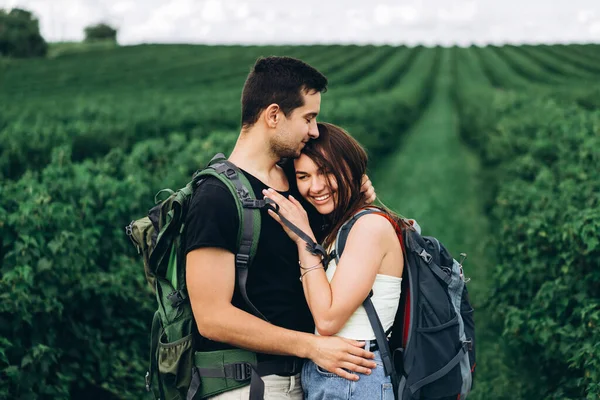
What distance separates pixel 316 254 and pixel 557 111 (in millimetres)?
11378

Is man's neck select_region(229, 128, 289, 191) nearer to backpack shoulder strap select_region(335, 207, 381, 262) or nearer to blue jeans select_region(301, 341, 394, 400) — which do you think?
backpack shoulder strap select_region(335, 207, 381, 262)

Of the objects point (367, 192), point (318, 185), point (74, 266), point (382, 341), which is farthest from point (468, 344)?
point (74, 266)

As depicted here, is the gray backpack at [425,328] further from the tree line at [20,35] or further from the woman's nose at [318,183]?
the tree line at [20,35]

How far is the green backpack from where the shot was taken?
100 inches

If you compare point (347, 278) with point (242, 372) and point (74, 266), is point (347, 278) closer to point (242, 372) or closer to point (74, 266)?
point (242, 372)

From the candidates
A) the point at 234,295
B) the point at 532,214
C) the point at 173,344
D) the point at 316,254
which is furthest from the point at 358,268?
the point at 532,214

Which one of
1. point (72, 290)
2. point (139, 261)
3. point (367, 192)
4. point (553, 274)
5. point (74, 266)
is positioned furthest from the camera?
point (139, 261)

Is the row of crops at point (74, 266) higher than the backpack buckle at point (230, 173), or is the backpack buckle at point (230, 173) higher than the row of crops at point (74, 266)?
the backpack buckle at point (230, 173)

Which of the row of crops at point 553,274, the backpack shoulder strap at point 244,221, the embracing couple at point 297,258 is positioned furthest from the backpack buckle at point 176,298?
the row of crops at point 553,274

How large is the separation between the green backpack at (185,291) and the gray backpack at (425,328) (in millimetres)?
387

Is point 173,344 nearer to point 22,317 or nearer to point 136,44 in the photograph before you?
point 22,317

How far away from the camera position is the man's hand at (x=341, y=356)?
8.31 feet

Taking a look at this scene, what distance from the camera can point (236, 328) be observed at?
98.9 inches

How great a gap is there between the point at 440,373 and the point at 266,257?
786 millimetres
